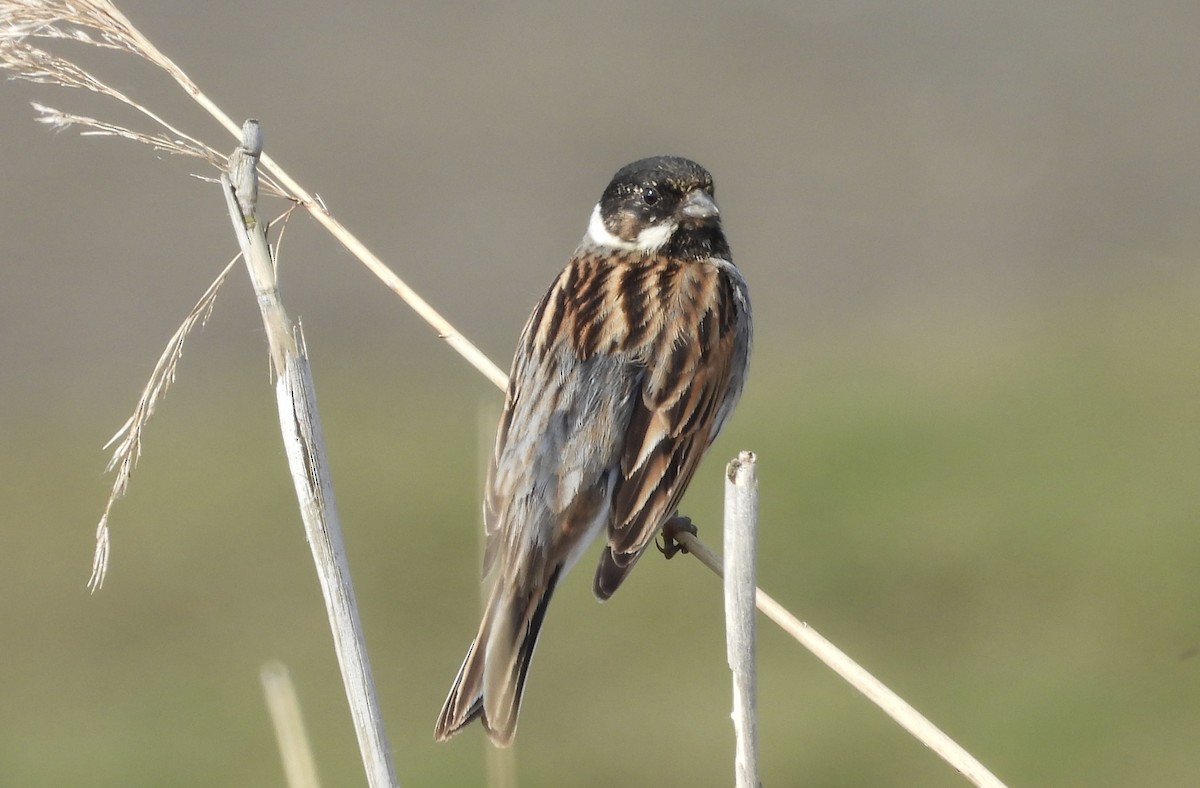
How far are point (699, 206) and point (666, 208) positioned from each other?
0.10 meters

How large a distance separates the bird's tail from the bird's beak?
133 cm

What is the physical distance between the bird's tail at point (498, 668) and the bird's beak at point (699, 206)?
4.36 ft

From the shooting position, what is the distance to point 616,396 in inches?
151

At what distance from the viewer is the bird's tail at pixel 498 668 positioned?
2.97 m

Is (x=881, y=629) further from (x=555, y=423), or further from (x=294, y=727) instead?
(x=294, y=727)

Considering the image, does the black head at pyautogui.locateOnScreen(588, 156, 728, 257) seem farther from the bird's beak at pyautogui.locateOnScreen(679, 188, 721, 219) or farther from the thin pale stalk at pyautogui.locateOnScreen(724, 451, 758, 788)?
the thin pale stalk at pyautogui.locateOnScreen(724, 451, 758, 788)

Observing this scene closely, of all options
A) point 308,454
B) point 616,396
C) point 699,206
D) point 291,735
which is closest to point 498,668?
point 291,735

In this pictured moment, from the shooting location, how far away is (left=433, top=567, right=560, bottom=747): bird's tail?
2.97m

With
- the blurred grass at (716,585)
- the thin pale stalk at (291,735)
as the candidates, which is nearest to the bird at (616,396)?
the thin pale stalk at (291,735)

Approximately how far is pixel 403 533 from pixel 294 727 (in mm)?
7765

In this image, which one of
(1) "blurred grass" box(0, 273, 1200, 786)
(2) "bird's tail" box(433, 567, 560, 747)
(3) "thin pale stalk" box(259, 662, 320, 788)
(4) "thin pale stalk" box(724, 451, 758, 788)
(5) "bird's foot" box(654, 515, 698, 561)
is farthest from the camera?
(1) "blurred grass" box(0, 273, 1200, 786)

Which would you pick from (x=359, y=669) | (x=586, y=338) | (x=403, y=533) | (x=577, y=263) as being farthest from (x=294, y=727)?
(x=403, y=533)

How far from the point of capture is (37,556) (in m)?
11.0

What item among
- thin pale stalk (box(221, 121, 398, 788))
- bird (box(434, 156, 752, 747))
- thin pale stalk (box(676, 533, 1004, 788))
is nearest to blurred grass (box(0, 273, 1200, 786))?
bird (box(434, 156, 752, 747))
